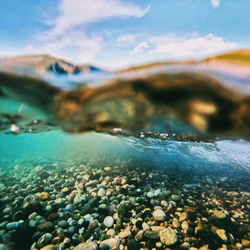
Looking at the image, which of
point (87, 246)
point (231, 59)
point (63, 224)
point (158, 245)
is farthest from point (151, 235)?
point (231, 59)

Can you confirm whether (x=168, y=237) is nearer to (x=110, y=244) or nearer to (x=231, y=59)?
(x=110, y=244)

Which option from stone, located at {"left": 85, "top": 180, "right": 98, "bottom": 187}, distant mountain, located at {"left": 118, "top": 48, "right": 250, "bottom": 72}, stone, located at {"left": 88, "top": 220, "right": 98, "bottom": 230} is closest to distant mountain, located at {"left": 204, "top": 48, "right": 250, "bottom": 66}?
distant mountain, located at {"left": 118, "top": 48, "right": 250, "bottom": 72}

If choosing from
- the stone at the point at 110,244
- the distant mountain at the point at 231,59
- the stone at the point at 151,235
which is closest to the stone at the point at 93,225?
the stone at the point at 110,244

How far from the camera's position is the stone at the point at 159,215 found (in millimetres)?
3434

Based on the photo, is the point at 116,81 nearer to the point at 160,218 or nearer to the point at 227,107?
the point at 227,107

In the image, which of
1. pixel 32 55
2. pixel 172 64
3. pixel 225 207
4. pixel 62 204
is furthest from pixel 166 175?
pixel 32 55

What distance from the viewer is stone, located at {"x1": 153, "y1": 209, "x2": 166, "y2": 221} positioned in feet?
11.3

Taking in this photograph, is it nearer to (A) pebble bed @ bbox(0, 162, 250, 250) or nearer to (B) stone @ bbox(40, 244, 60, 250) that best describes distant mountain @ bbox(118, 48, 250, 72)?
(A) pebble bed @ bbox(0, 162, 250, 250)

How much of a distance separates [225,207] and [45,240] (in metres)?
4.62

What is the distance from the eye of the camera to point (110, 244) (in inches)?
111

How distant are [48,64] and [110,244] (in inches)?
151

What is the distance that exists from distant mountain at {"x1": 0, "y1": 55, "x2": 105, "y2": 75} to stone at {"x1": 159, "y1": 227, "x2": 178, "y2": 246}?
→ 3618 mm

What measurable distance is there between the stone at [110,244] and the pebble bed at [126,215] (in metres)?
0.01

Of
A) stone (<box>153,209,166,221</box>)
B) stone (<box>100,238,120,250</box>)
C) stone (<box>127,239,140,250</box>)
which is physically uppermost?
stone (<box>127,239,140,250</box>)
